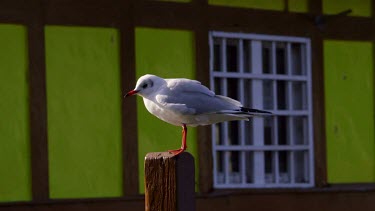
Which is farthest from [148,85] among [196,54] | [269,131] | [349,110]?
[349,110]

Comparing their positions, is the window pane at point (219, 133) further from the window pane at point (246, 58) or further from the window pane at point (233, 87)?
the window pane at point (246, 58)

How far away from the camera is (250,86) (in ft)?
31.0

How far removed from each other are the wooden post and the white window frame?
5.84 meters

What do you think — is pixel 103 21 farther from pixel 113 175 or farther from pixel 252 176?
pixel 252 176

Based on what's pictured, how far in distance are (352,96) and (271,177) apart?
1428mm

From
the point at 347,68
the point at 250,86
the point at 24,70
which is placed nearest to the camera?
the point at 24,70

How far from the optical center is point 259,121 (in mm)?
9617

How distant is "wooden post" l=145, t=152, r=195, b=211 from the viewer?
3.18 meters

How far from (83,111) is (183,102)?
4211mm

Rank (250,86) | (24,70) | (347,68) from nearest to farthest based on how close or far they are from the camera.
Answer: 1. (24,70)
2. (250,86)
3. (347,68)

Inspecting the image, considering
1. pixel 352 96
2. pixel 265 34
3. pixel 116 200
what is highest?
pixel 265 34

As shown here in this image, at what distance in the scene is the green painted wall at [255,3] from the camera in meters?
9.28

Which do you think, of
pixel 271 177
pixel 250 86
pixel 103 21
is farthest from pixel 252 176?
pixel 103 21

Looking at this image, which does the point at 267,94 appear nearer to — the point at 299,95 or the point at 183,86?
the point at 299,95
